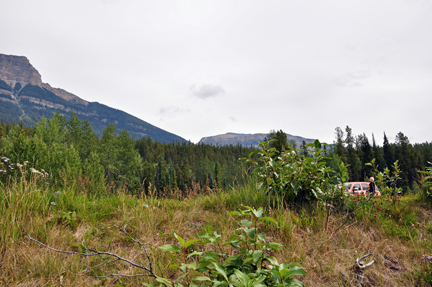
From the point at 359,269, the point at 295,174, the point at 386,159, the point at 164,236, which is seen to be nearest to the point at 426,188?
the point at 295,174

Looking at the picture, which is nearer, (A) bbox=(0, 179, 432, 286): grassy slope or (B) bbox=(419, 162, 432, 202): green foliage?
(A) bbox=(0, 179, 432, 286): grassy slope

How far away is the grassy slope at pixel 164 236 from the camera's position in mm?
2387

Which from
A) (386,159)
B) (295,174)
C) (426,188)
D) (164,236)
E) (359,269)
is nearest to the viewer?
(359,269)

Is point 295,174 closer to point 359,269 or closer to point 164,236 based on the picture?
point 359,269

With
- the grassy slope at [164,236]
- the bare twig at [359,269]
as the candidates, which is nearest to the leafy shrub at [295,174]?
the grassy slope at [164,236]

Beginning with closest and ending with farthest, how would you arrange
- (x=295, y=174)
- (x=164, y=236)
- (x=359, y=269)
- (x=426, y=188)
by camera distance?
1. (x=359, y=269)
2. (x=164, y=236)
3. (x=295, y=174)
4. (x=426, y=188)

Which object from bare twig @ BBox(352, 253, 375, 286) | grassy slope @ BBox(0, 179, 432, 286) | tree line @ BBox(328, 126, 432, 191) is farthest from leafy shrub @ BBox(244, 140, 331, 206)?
tree line @ BBox(328, 126, 432, 191)

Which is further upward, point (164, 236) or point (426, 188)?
point (426, 188)

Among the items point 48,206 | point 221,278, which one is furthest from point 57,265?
point 221,278

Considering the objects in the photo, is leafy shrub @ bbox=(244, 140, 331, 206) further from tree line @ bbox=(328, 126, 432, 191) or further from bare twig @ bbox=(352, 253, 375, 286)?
tree line @ bbox=(328, 126, 432, 191)

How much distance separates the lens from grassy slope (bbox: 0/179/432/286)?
2.39m

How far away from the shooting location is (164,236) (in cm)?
304

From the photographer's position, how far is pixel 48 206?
365 cm

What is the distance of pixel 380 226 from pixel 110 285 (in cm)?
434
